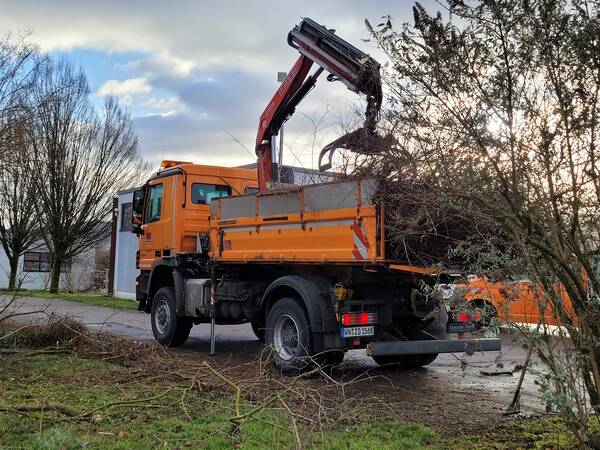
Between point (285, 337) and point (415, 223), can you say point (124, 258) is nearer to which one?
point (285, 337)

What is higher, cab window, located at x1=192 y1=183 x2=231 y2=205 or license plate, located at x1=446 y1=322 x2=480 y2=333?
cab window, located at x1=192 y1=183 x2=231 y2=205

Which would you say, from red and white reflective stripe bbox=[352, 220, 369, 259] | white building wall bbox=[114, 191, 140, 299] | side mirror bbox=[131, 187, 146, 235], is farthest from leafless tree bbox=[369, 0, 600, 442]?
white building wall bbox=[114, 191, 140, 299]

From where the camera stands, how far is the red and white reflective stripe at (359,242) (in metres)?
6.78

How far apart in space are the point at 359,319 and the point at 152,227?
18.0 ft

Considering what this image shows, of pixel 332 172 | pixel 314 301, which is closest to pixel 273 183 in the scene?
pixel 332 172

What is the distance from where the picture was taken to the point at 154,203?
37.3 ft

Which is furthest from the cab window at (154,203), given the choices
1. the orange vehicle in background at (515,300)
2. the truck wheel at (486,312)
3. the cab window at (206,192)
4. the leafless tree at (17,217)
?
the leafless tree at (17,217)

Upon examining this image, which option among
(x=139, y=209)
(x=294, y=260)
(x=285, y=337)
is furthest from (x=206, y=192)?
(x=285, y=337)

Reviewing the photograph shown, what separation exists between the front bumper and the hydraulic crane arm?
2293 mm

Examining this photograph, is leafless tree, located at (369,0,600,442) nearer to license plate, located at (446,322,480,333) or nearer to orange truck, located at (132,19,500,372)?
orange truck, located at (132,19,500,372)

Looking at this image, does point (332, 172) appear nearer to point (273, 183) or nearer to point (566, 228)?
point (273, 183)

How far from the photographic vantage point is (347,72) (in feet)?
27.7

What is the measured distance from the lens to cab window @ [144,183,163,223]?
11.2m

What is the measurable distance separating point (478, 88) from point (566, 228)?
1.09 m
